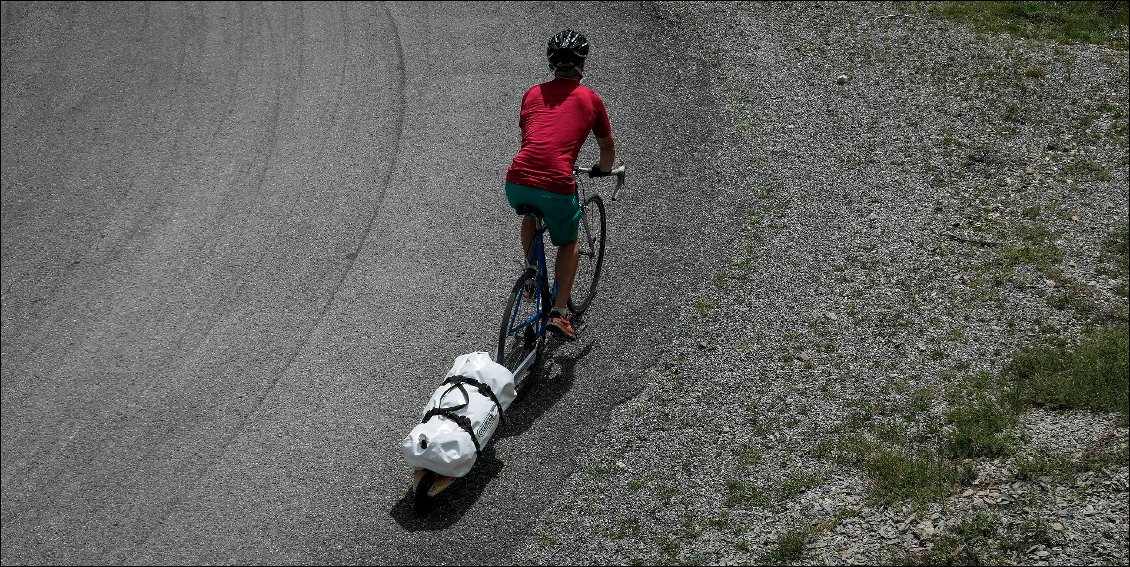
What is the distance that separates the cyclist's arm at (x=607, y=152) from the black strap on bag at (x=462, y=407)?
2.13 metres

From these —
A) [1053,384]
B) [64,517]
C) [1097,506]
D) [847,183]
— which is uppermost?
[847,183]

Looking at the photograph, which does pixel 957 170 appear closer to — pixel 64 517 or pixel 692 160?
pixel 692 160

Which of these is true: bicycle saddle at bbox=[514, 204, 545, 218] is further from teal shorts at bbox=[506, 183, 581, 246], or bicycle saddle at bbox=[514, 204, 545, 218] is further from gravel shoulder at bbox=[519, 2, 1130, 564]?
gravel shoulder at bbox=[519, 2, 1130, 564]

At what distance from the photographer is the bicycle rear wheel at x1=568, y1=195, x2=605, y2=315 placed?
25.8 ft

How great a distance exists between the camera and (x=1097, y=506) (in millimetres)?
5840

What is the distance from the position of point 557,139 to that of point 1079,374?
176 inches

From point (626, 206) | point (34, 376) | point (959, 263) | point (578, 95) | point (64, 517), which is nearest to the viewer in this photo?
point (64, 517)

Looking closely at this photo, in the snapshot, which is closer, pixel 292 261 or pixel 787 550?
pixel 787 550

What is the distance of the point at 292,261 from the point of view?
8.59 m

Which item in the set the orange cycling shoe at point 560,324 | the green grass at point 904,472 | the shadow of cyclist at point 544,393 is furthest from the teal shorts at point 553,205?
the green grass at point 904,472

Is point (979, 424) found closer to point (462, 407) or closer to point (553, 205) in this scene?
point (553, 205)

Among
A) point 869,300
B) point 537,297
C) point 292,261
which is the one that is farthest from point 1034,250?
point 292,261

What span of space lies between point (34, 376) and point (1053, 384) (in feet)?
27.5

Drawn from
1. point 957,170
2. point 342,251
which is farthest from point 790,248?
point 342,251
